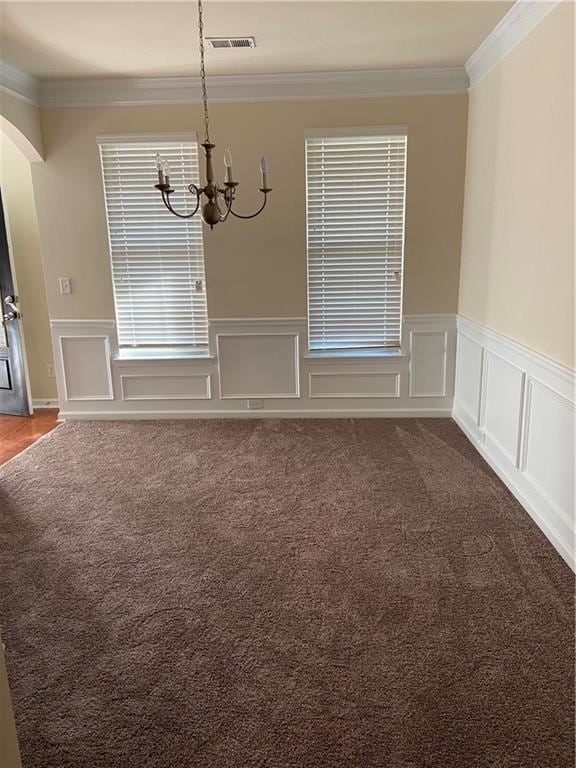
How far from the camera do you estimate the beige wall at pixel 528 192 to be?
8.68 feet

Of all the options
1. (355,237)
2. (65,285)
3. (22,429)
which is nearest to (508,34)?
(355,237)

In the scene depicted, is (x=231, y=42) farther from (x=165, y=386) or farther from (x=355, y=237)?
(x=165, y=386)

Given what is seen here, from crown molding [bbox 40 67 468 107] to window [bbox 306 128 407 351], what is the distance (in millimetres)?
322

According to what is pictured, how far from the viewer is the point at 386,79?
13.9 feet

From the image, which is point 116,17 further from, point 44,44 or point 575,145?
point 575,145

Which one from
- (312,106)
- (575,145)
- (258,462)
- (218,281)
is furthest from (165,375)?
(575,145)

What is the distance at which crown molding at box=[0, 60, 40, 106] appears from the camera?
3916 mm

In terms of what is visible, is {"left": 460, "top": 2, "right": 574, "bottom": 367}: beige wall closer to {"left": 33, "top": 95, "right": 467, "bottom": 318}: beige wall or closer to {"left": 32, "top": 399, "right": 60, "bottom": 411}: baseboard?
{"left": 33, "top": 95, "right": 467, "bottom": 318}: beige wall

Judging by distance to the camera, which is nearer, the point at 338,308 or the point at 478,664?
the point at 478,664

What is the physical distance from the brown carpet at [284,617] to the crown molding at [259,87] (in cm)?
289

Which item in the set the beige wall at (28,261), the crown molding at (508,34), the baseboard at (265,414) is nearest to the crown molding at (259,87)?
the crown molding at (508,34)

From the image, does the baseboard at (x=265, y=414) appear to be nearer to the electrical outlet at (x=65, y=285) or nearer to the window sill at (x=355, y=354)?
the window sill at (x=355, y=354)

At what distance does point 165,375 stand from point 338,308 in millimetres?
1666

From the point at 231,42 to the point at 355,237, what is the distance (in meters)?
1.73
